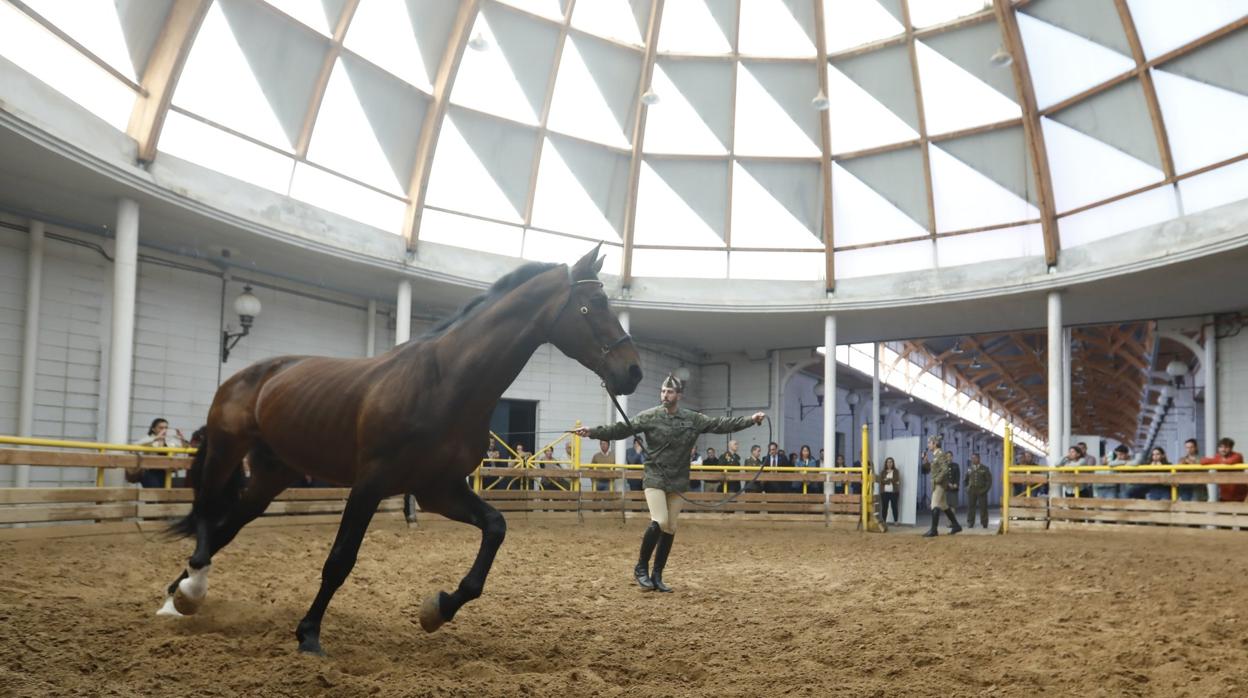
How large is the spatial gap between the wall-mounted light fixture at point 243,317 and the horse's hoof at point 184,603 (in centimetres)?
920

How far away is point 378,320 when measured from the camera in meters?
16.2

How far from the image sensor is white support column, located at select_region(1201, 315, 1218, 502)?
50.5ft

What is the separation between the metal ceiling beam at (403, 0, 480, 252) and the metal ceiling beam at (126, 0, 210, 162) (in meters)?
4.10

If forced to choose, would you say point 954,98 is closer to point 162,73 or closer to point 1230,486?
point 1230,486

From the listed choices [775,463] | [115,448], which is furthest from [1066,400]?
[115,448]

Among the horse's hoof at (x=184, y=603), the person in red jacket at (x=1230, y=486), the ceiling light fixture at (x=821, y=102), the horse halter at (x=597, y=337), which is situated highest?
the ceiling light fixture at (x=821, y=102)

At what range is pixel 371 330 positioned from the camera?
15914mm

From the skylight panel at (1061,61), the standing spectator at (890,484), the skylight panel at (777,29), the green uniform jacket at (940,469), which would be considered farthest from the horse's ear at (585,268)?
the skylight panel at (777,29)

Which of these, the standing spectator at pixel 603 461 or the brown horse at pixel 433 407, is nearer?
the brown horse at pixel 433 407

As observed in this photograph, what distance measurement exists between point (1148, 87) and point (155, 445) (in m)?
14.4

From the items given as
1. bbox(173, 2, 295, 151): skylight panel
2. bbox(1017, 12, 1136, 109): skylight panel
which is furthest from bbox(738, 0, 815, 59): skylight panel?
bbox(173, 2, 295, 151): skylight panel

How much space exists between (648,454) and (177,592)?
11.0ft

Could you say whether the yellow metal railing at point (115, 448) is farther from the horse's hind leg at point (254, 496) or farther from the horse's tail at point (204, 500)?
the horse's hind leg at point (254, 496)

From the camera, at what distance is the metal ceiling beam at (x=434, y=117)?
44.2 ft
